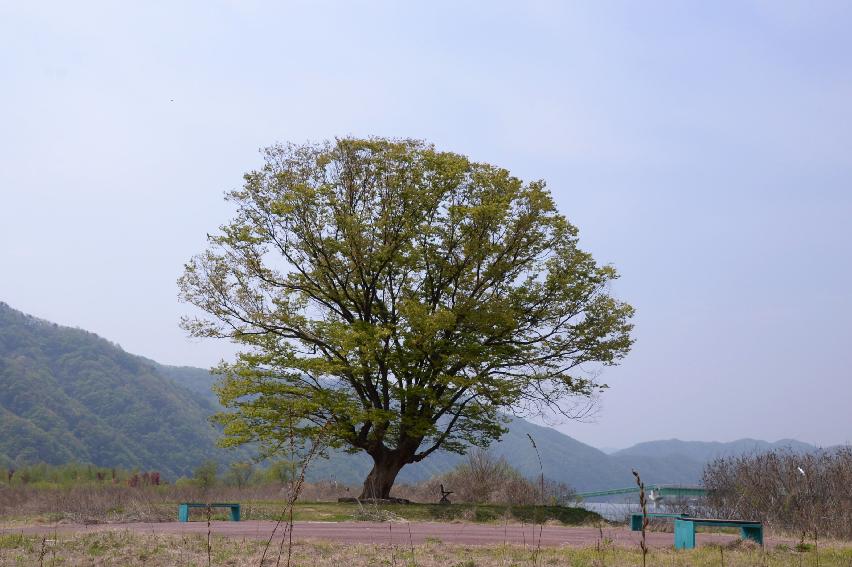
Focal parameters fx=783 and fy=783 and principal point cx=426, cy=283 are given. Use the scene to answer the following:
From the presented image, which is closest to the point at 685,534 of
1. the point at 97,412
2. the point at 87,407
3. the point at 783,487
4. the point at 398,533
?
the point at 398,533

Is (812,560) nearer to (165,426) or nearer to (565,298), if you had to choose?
(565,298)

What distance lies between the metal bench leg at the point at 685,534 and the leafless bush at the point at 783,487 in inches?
297

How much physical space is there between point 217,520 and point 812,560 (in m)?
12.9

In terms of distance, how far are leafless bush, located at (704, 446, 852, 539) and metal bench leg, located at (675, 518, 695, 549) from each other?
7.55 m

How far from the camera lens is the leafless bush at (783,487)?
20547mm

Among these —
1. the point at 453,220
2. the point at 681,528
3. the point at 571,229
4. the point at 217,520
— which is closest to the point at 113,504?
the point at 217,520

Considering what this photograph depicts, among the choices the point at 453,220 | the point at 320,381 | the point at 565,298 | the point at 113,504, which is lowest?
the point at 113,504

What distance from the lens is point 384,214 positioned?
26.6m

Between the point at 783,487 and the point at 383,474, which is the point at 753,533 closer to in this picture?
the point at 783,487

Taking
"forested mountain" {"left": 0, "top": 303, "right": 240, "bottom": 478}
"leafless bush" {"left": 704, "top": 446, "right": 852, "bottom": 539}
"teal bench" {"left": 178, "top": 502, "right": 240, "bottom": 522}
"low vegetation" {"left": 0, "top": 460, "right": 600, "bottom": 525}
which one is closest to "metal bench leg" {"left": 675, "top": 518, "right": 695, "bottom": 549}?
"low vegetation" {"left": 0, "top": 460, "right": 600, "bottom": 525}

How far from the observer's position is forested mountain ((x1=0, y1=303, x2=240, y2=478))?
81.2m

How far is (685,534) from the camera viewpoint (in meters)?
13.2

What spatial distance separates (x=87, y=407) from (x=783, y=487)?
91590 mm

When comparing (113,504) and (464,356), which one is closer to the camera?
(113,504)
